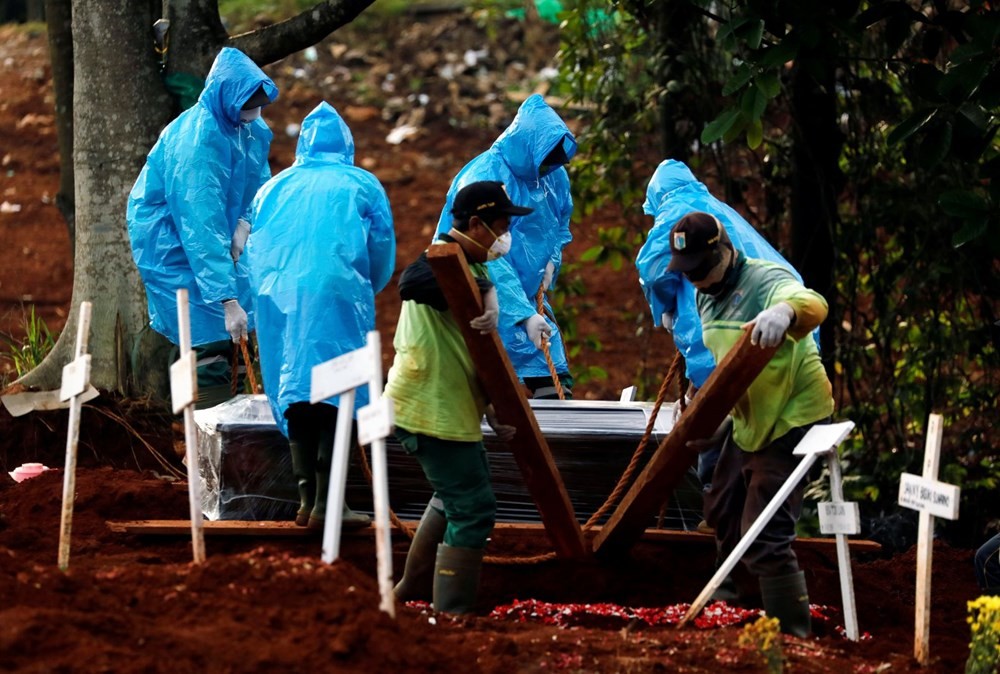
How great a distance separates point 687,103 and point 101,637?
686cm

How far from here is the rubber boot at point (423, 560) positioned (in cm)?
630

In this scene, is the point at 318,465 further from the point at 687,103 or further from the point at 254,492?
the point at 687,103

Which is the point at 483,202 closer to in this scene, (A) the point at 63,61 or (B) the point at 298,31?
(B) the point at 298,31

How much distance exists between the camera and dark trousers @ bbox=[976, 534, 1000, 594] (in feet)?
20.9

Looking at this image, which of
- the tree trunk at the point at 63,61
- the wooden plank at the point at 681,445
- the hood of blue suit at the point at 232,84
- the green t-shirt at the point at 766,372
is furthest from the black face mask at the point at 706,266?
the tree trunk at the point at 63,61

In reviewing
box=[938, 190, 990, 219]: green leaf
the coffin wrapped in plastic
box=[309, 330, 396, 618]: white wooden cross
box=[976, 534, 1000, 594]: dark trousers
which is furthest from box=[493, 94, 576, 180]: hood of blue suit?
box=[309, 330, 396, 618]: white wooden cross

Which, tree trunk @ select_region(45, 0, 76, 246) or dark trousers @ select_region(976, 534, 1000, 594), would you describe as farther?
tree trunk @ select_region(45, 0, 76, 246)

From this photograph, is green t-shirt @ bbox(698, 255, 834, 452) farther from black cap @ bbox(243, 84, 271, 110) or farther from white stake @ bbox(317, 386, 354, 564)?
black cap @ bbox(243, 84, 271, 110)

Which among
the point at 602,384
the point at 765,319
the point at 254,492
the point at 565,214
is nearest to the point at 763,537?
the point at 765,319

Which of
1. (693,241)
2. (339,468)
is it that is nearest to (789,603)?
(693,241)

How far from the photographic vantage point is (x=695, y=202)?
752cm

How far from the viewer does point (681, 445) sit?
6203 mm

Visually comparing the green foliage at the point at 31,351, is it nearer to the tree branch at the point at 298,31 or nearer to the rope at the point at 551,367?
the tree branch at the point at 298,31

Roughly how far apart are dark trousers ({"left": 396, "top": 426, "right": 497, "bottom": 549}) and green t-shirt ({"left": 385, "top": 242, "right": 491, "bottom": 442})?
2.0 inches
